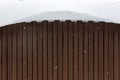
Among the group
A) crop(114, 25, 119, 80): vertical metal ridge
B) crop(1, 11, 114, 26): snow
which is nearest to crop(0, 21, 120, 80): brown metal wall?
crop(114, 25, 119, 80): vertical metal ridge

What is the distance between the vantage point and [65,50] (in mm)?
3396

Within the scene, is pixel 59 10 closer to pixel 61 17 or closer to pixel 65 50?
pixel 61 17

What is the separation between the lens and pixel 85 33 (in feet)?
11.1

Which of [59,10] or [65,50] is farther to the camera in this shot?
[65,50]

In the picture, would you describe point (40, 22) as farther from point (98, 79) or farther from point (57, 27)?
point (98, 79)

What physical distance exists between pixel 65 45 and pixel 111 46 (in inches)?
22.9

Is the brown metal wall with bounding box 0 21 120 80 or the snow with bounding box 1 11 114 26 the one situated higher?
the snow with bounding box 1 11 114 26

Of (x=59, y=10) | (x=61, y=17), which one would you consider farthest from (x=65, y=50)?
(x=59, y=10)

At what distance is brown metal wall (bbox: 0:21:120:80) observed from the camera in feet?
11.1

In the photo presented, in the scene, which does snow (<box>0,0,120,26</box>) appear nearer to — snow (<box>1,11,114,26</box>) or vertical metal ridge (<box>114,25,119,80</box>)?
snow (<box>1,11,114,26</box>)

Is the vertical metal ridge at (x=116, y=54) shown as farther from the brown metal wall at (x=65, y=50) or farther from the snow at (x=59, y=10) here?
the snow at (x=59, y=10)

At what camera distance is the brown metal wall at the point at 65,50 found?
337cm

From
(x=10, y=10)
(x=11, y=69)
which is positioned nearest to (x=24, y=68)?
(x=11, y=69)

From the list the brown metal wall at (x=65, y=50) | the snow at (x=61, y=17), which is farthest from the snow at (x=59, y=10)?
the brown metal wall at (x=65, y=50)
